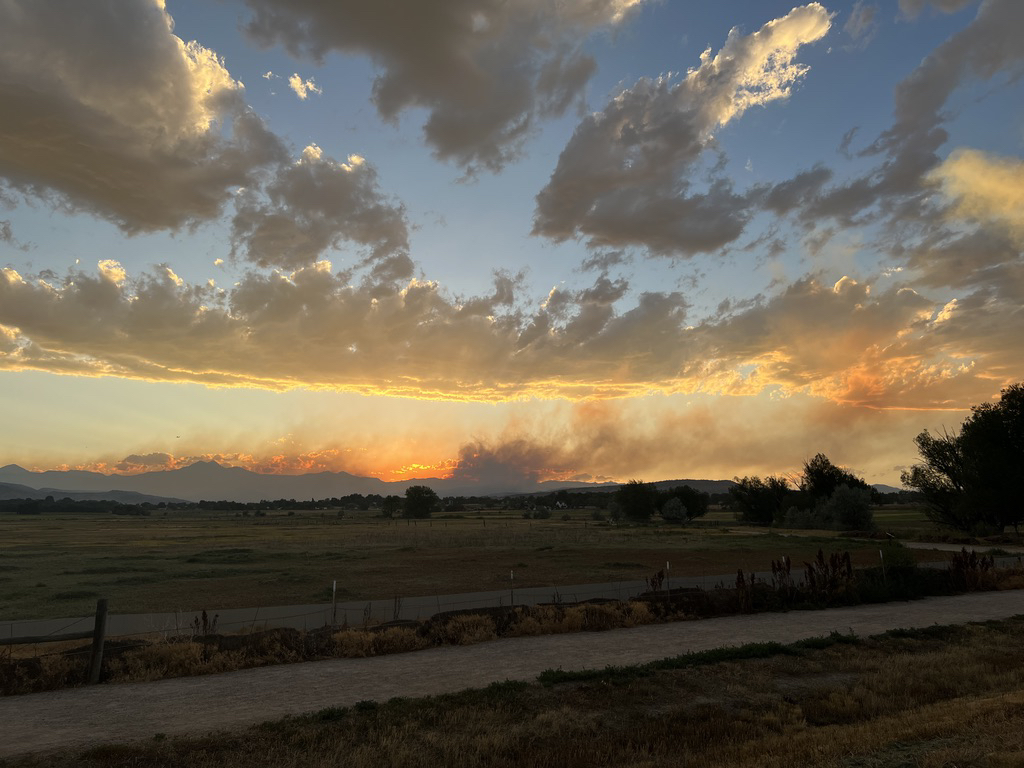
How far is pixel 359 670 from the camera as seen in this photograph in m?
13.6

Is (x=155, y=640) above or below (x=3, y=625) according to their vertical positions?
above

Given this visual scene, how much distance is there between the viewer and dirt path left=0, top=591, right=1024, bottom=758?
9984 millimetres

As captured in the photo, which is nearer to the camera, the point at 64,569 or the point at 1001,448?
the point at 64,569

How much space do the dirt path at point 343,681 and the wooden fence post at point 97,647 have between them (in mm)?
492

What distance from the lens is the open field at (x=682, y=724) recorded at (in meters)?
8.39

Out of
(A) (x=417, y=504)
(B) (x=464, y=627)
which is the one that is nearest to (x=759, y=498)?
(A) (x=417, y=504)

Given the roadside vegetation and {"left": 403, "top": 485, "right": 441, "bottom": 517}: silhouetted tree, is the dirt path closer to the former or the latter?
the roadside vegetation

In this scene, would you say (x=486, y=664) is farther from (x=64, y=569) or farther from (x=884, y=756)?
(x=64, y=569)

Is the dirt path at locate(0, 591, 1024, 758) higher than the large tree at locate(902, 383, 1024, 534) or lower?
lower

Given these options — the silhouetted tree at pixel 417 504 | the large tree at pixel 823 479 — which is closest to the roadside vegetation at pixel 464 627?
the large tree at pixel 823 479

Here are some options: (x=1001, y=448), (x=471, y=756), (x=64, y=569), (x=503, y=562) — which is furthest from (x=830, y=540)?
(x=64, y=569)

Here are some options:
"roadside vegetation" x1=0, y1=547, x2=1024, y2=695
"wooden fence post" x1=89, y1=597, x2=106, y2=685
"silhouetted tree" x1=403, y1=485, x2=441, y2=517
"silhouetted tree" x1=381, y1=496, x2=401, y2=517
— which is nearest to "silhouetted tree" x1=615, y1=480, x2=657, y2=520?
"silhouetted tree" x1=403, y1=485, x2=441, y2=517

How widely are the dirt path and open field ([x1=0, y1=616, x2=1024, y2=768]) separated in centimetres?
91

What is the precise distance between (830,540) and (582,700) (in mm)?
53972
